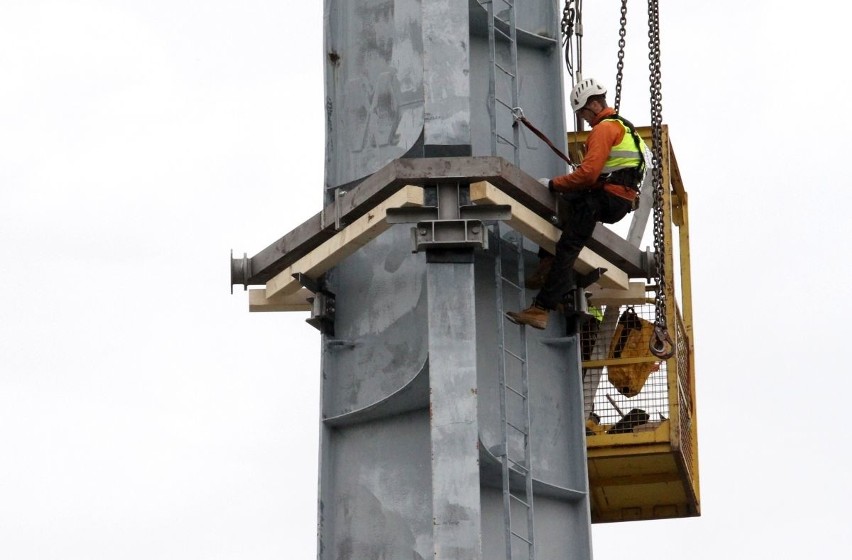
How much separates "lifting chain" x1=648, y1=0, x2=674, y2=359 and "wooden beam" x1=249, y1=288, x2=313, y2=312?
8.69 feet

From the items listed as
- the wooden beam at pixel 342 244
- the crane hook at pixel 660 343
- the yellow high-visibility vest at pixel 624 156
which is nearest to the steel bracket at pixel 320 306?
the wooden beam at pixel 342 244

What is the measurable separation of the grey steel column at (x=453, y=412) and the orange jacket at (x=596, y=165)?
3.70 feet

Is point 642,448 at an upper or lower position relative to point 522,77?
lower

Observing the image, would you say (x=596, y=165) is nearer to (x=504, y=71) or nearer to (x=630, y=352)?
(x=504, y=71)

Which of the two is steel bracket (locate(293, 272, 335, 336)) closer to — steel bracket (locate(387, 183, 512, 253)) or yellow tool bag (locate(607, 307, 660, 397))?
steel bracket (locate(387, 183, 512, 253))

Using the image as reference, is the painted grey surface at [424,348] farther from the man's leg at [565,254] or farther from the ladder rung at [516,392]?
the man's leg at [565,254]

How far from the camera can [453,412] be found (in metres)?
12.5

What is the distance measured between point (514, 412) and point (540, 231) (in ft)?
4.23

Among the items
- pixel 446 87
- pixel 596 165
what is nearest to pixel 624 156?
pixel 596 165

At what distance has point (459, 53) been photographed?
43.2ft

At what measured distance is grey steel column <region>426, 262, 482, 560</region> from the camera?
12.2m

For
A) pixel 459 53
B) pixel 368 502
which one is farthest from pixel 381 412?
pixel 459 53

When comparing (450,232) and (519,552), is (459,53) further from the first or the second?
(519,552)

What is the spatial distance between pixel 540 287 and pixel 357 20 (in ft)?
8.42
